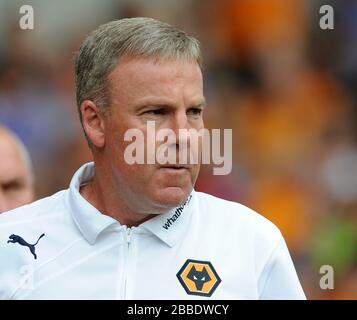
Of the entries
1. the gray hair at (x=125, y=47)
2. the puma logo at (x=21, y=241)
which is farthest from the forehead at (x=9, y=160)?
the gray hair at (x=125, y=47)

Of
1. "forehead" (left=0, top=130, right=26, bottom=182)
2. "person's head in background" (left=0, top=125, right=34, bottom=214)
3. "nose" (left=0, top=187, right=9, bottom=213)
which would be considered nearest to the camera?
"nose" (left=0, top=187, right=9, bottom=213)

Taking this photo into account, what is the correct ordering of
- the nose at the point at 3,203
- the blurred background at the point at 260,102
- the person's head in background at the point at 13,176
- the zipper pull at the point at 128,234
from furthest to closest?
1. the blurred background at the point at 260,102
2. the person's head in background at the point at 13,176
3. the nose at the point at 3,203
4. the zipper pull at the point at 128,234

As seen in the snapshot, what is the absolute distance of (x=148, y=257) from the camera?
2590 millimetres

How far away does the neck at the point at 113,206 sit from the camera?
264 cm

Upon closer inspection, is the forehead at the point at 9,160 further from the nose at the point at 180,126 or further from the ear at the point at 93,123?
the nose at the point at 180,126

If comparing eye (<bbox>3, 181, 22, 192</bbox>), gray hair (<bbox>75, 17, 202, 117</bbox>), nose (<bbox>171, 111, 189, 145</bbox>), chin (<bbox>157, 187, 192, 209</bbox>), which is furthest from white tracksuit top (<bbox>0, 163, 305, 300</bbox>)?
eye (<bbox>3, 181, 22, 192</bbox>)

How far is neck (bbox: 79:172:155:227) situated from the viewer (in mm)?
2645

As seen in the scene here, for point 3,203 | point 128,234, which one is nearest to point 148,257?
point 128,234

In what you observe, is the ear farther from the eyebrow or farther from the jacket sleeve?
the jacket sleeve

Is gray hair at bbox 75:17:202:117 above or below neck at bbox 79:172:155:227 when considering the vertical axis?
above

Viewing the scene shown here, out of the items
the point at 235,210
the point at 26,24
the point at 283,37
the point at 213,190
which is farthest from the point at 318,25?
Answer: the point at 235,210

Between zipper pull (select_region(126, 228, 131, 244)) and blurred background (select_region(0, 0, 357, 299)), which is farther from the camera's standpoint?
blurred background (select_region(0, 0, 357, 299))

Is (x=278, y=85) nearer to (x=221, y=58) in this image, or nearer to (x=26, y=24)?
(x=221, y=58)

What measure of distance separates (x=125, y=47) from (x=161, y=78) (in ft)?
0.51
